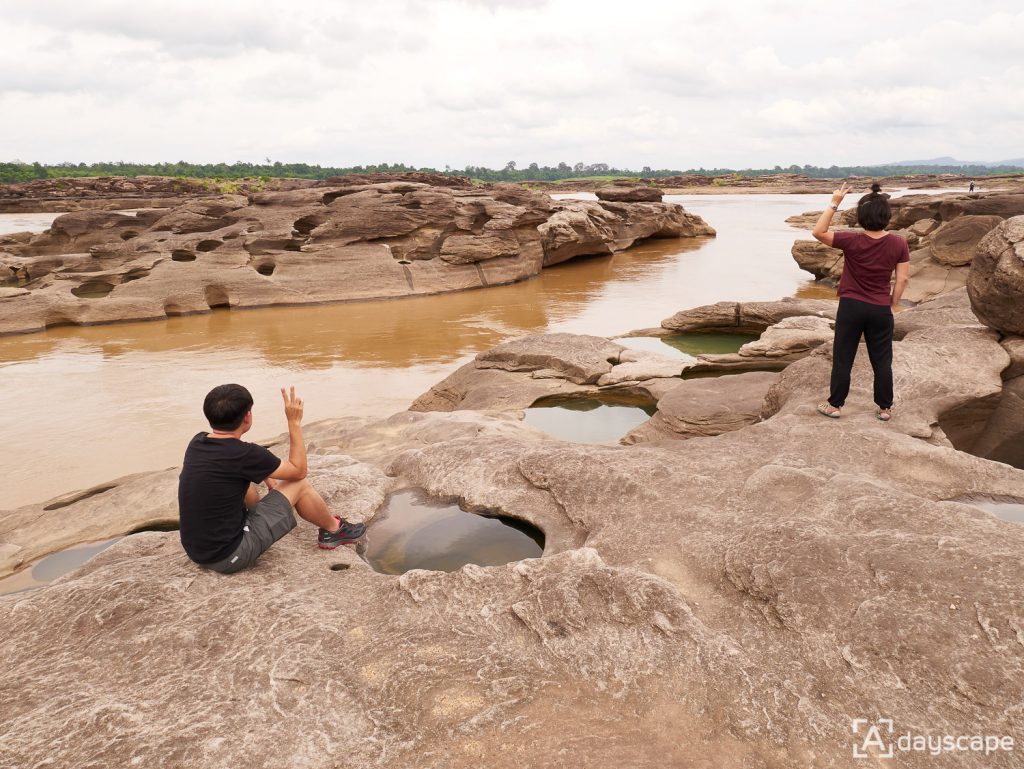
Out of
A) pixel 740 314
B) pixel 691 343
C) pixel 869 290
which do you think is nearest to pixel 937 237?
pixel 740 314

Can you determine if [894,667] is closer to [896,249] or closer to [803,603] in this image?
[803,603]

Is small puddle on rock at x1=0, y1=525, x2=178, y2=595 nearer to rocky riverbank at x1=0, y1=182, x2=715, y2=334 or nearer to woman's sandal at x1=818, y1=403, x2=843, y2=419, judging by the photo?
woman's sandal at x1=818, y1=403, x2=843, y2=419

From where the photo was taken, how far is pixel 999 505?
150 inches

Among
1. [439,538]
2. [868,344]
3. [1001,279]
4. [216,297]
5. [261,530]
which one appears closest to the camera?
[261,530]

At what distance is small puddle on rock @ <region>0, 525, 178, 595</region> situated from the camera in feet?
15.6

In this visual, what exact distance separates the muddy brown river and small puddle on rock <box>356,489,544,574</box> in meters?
4.46

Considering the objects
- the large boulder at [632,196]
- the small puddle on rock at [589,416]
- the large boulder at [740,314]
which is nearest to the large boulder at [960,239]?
the large boulder at [740,314]

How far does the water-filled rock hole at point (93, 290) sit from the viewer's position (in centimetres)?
1677

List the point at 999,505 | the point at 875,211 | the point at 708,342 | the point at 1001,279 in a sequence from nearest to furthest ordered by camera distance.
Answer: the point at 999,505, the point at 875,211, the point at 1001,279, the point at 708,342

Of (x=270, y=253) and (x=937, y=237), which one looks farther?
(x=270, y=253)

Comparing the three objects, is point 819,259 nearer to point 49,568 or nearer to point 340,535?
point 340,535

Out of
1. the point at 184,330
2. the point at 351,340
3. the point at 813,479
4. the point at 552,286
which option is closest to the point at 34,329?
the point at 184,330

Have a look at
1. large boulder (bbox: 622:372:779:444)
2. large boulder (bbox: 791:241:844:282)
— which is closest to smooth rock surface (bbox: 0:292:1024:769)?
large boulder (bbox: 622:372:779:444)

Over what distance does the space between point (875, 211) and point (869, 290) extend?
0.56 meters
